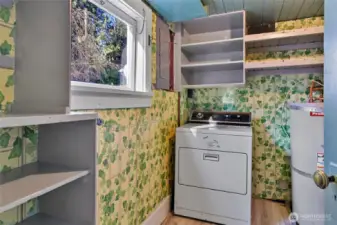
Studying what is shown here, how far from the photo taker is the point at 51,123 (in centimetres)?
70

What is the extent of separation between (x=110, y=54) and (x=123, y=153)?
75 centimetres

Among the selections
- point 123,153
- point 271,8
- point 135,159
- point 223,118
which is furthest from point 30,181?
point 271,8

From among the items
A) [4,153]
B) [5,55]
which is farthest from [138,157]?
[5,55]

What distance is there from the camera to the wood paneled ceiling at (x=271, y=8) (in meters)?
2.08

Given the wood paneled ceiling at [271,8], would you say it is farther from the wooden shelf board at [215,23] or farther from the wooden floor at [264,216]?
the wooden floor at [264,216]

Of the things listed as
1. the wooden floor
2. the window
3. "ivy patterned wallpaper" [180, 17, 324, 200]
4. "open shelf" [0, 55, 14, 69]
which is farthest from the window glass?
the wooden floor

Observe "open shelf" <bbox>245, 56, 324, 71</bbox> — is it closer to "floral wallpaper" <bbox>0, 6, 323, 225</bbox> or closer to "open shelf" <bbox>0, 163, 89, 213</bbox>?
"floral wallpaper" <bbox>0, 6, 323, 225</bbox>

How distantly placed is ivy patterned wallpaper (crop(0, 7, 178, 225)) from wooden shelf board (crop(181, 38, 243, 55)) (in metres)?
0.60

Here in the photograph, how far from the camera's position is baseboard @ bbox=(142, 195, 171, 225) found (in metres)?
1.93

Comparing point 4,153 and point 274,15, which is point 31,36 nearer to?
point 4,153

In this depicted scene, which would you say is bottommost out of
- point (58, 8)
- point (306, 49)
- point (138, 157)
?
point (138, 157)

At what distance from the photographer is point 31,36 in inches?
31.4

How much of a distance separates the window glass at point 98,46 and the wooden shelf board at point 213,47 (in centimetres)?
93

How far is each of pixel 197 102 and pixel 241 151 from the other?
1081mm
